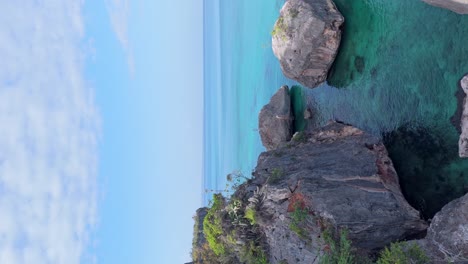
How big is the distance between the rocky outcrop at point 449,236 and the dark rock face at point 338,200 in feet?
4.95

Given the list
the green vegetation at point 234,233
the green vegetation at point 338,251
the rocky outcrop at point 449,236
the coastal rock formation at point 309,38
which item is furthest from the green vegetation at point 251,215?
the coastal rock formation at point 309,38

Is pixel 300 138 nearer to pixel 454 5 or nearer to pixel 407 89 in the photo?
pixel 407 89

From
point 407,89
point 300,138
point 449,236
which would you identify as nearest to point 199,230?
point 300,138

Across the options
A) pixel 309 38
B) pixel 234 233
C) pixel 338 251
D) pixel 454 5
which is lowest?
pixel 234 233

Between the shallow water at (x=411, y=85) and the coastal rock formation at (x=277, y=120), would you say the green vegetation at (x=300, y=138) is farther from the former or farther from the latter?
the coastal rock formation at (x=277, y=120)

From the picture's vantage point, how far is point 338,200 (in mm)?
13758

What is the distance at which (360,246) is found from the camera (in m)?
13.0

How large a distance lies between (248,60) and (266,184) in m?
28.8

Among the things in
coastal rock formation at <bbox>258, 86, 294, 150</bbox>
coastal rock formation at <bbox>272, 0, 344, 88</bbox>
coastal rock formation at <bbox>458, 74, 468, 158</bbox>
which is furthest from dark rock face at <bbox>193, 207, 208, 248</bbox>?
coastal rock formation at <bbox>458, 74, 468, 158</bbox>

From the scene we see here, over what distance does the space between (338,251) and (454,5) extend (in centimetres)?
845

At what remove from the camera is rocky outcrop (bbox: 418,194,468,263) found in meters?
11.2

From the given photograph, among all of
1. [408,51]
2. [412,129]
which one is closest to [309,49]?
[408,51]

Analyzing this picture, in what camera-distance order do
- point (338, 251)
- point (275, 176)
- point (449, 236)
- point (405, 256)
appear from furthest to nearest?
point (275, 176) → point (338, 251) → point (449, 236) → point (405, 256)

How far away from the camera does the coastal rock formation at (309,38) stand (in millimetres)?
20000
